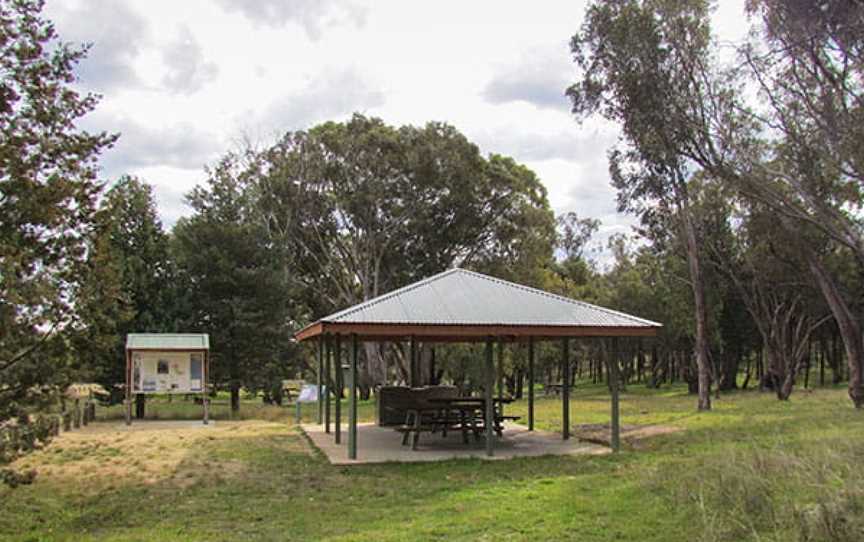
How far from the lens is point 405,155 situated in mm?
31203

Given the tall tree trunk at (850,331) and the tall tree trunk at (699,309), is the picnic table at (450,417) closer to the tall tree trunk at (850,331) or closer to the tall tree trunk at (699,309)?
the tall tree trunk at (699,309)

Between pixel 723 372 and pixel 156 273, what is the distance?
28794 mm

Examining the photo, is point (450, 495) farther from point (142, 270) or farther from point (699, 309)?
point (142, 270)

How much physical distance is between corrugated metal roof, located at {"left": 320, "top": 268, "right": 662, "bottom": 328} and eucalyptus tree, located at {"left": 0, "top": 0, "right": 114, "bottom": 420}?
4.71m

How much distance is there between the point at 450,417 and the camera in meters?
13.7

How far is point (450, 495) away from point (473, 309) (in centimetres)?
454

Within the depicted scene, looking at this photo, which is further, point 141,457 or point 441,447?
point 441,447

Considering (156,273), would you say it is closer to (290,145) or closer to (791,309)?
(290,145)

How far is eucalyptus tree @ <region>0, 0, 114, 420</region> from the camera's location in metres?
6.59

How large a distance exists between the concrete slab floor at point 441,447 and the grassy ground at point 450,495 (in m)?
0.58

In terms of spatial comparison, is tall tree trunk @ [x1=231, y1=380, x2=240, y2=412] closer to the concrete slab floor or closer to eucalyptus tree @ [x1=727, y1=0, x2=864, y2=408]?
the concrete slab floor

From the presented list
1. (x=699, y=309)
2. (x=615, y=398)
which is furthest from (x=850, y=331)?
(x=615, y=398)

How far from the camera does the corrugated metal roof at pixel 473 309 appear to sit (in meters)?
12.0

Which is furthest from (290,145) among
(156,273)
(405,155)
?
(156,273)
